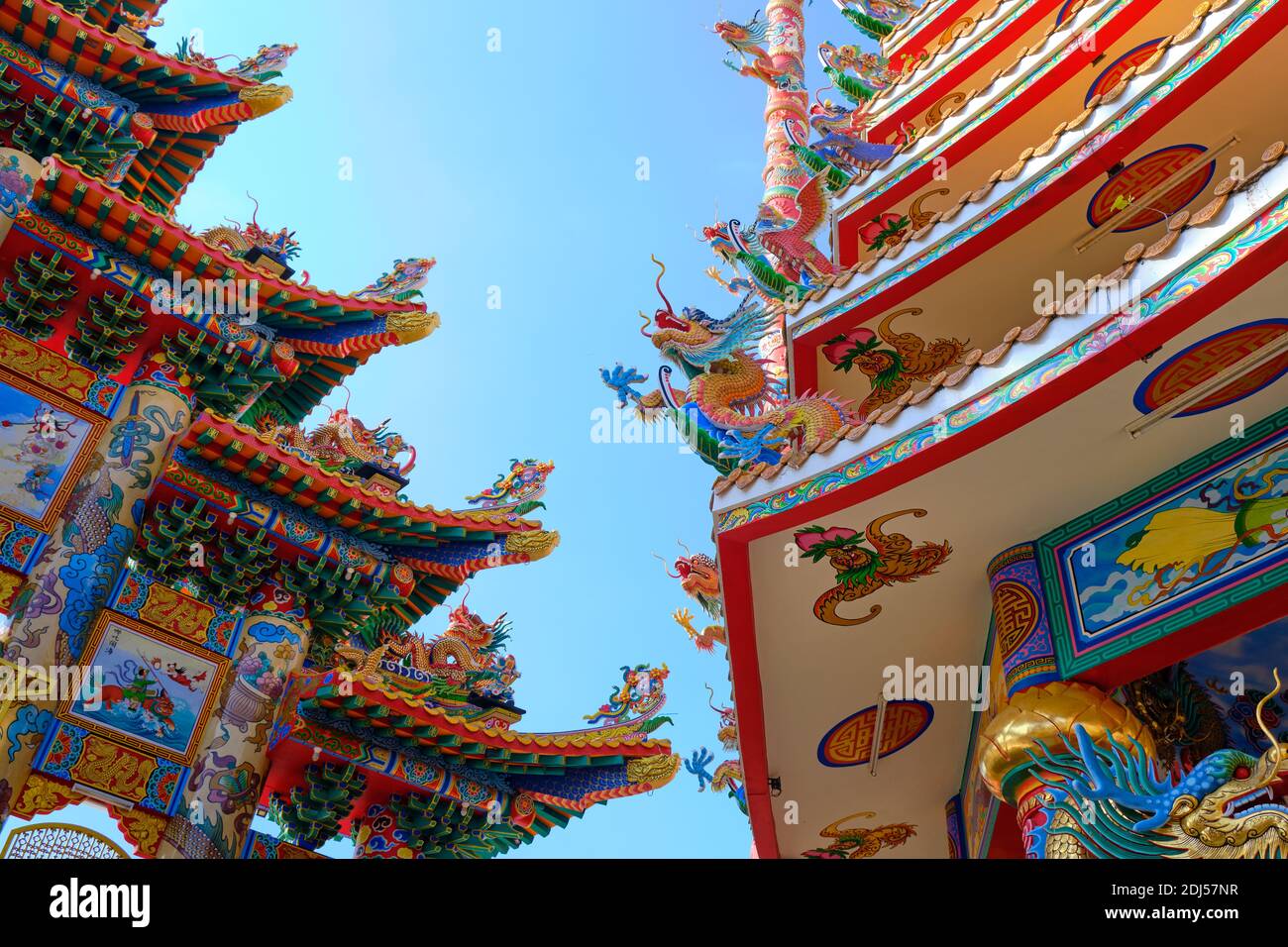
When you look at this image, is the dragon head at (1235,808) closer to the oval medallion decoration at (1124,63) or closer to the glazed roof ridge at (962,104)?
the oval medallion decoration at (1124,63)

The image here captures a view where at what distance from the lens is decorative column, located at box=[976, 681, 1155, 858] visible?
6.56 m

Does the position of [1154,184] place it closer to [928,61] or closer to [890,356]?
[890,356]

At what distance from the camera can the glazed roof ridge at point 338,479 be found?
10.2m

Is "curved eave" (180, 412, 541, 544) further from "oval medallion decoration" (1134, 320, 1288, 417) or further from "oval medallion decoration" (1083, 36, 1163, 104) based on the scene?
"oval medallion decoration" (1083, 36, 1163, 104)

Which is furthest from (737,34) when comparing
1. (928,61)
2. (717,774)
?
(717,774)

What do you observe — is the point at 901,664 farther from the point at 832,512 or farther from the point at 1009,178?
the point at 1009,178

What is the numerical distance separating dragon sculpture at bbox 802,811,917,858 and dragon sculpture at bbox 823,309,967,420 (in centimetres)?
374

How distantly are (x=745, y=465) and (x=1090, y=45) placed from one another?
566 centimetres

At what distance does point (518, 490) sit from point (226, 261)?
12.7 ft

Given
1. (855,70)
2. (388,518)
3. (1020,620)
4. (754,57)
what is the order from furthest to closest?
(754,57) → (855,70) → (388,518) → (1020,620)

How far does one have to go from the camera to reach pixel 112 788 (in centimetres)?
887

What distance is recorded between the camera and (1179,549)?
6945 millimetres

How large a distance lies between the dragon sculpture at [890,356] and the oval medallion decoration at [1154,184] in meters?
1.81

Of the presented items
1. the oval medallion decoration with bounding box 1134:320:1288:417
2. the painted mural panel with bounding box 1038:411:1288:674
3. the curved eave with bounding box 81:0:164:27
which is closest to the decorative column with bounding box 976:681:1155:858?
the painted mural panel with bounding box 1038:411:1288:674
